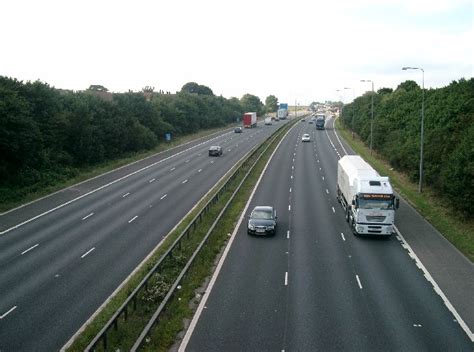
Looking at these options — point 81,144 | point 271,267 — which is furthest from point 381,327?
point 81,144

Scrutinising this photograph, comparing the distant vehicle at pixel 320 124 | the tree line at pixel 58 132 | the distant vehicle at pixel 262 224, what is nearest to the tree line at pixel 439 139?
the distant vehicle at pixel 262 224

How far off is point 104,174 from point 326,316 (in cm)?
3948

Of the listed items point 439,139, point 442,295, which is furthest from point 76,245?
point 439,139

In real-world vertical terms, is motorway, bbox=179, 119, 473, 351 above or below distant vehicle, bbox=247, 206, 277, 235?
below

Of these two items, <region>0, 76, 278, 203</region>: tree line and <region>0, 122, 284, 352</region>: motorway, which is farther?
<region>0, 76, 278, 203</region>: tree line

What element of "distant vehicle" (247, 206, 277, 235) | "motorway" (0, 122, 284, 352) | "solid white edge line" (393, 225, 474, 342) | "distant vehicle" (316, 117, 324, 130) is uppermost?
"distant vehicle" (316, 117, 324, 130)

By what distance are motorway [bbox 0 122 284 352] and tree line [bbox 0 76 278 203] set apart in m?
3.74

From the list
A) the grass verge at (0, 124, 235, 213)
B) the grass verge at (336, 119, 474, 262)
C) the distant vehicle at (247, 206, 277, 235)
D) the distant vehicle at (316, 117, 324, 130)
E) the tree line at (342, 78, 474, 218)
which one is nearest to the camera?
the grass verge at (336, 119, 474, 262)

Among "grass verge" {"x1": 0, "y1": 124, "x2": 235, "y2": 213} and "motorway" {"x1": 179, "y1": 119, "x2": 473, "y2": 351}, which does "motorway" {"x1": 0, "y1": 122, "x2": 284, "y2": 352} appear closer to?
"grass verge" {"x1": 0, "y1": 124, "x2": 235, "y2": 213}

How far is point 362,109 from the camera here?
287 feet

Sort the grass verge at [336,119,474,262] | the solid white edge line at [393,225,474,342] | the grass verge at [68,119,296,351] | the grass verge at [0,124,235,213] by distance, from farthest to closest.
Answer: the grass verge at [0,124,235,213]
the grass verge at [336,119,474,262]
the solid white edge line at [393,225,474,342]
the grass verge at [68,119,296,351]

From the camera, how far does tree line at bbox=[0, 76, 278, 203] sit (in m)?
41.3

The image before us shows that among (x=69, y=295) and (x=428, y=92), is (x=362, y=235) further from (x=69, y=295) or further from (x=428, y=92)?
(x=428, y=92)

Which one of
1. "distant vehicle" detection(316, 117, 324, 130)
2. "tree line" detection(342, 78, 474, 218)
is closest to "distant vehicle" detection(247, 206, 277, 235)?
"tree line" detection(342, 78, 474, 218)
